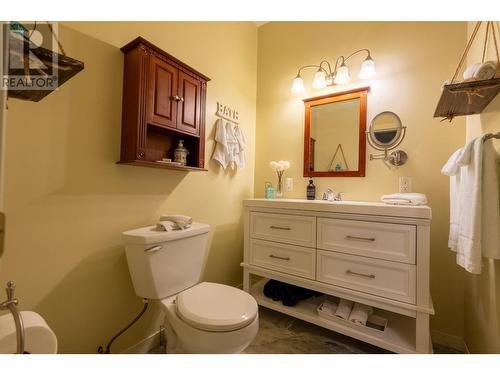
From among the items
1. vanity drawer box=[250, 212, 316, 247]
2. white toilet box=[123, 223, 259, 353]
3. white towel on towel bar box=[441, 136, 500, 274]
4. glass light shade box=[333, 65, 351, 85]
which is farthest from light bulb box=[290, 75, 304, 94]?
white toilet box=[123, 223, 259, 353]

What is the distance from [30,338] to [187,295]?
0.62 m

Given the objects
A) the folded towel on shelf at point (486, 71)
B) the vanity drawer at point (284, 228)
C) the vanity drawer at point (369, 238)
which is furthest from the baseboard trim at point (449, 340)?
the folded towel on shelf at point (486, 71)

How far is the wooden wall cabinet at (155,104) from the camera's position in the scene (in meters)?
1.17

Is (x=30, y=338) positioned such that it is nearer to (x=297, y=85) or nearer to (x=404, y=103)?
(x=297, y=85)

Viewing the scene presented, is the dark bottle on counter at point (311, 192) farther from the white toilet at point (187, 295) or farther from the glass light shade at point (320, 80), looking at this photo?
the white toilet at point (187, 295)

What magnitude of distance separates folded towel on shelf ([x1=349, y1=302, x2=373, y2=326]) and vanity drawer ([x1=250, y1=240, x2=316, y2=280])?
347mm

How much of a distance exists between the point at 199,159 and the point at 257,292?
1211 mm

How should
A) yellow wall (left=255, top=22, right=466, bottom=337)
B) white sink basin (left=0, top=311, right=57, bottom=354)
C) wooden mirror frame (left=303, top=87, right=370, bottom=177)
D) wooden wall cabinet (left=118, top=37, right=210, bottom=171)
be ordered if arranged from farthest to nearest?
wooden mirror frame (left=303, top=87, right=370, bottom=177) < yellow wall (left=255, top=22, right=466, bottom=337) < wooden wall cabinet (left=118, top=37, right=210, bottom=171) < white sink basin (left=0, top=311, right=57, bottom=354)

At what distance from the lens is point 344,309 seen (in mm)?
1514

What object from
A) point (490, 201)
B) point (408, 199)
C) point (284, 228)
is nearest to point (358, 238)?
point (408, 199)

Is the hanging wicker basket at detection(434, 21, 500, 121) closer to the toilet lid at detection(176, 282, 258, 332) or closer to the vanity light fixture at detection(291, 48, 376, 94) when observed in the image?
the vanity light fixture at detection(291, 48, 376, 94)

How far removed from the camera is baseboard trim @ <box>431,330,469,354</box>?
1.46m
